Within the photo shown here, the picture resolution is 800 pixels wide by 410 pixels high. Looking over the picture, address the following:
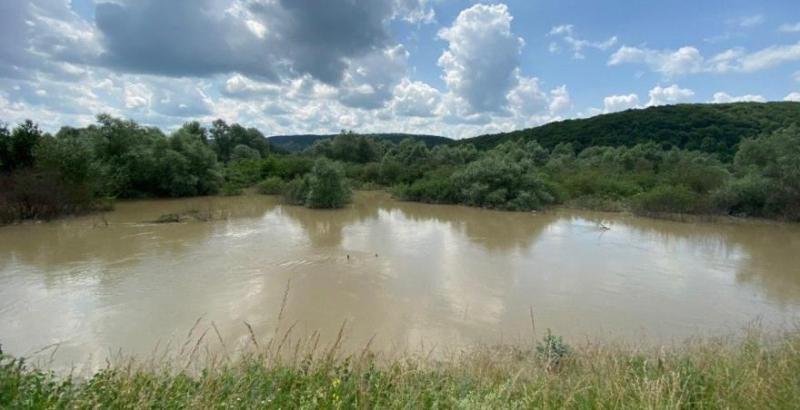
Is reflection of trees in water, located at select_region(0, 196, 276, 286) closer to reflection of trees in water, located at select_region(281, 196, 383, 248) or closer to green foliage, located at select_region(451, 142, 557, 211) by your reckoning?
reflection of trees in water, located at select_region(281, 196, 383, 248)

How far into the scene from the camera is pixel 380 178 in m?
33.7

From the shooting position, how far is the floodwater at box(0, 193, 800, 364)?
6.68 meters

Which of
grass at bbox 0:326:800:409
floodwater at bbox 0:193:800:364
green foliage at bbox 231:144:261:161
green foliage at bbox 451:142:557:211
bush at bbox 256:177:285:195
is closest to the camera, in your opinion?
grass at bbox 0:326:800:409

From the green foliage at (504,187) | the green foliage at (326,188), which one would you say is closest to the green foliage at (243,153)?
the green foliage at (326,188)

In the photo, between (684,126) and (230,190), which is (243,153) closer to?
(230,190)

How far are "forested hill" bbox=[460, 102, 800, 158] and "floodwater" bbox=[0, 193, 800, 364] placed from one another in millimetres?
30457

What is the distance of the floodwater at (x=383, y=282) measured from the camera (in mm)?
6684

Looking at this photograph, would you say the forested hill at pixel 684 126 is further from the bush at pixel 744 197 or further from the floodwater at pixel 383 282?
the floodwater at pixel 383 282

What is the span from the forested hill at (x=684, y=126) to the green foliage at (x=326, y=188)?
Result: 35.3m

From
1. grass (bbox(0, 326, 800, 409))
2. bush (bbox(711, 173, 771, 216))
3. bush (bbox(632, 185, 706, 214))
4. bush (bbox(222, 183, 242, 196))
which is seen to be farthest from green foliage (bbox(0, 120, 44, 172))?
bush (bbox(711, 173, 771, 216))

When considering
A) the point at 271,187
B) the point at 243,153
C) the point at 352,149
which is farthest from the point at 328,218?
the point at 243,153

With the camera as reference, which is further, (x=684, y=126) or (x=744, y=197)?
(x=684, y=126)

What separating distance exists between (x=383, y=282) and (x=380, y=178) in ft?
81.3

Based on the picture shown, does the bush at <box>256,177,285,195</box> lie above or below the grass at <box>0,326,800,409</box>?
above
